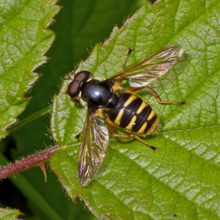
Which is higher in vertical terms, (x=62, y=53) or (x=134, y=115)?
(x=62, y=53)

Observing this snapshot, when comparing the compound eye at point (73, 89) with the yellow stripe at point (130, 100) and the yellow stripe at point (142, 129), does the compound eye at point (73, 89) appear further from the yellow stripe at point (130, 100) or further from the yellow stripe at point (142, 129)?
the yellow stripe at point (142, 129)

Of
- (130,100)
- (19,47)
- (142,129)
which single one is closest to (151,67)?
(130,100)

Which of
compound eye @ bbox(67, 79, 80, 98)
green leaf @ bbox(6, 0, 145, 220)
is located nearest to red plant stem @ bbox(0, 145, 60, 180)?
compound eye @ bbox(67, 79, 80, 98)

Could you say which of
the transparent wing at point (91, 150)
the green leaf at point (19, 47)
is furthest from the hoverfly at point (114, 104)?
the green leaf at point (19, 47)

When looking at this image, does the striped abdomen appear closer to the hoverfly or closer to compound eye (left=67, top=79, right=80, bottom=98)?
the hoverfly

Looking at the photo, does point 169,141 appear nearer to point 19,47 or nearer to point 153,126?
point 153,126

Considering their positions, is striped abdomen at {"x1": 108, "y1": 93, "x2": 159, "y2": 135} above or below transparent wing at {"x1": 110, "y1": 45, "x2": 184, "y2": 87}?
below

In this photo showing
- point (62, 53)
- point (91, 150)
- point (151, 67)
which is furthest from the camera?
point (62, 53)
